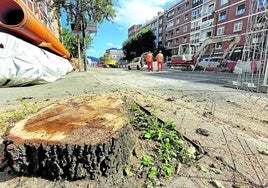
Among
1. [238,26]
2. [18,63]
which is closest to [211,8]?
[238,26]

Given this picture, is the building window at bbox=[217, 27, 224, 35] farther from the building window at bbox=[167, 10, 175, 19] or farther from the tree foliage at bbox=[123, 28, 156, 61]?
the building window at bbox=[167, 10, 175, 19]

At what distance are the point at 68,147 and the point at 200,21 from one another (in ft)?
135

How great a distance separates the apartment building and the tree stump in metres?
20.7

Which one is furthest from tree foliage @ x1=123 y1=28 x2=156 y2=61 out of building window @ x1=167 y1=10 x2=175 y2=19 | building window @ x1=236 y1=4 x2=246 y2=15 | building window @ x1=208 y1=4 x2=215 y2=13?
building window @ x1=236 y1=4 x2=246 y2=15

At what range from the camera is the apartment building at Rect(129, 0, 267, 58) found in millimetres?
29208

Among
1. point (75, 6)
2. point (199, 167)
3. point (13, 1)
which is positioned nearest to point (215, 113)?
point (199, 167)

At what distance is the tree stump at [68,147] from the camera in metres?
1.38

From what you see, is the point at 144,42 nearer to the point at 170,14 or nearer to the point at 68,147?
the point at 170,14

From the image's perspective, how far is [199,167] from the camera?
1.68m

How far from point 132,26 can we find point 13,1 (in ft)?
254

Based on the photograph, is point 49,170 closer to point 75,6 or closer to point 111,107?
point 111,107

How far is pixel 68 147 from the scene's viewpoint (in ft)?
4.50

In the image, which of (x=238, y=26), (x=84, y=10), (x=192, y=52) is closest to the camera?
(x=84, y=10)

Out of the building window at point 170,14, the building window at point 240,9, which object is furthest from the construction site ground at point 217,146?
the building window at point 170,14
